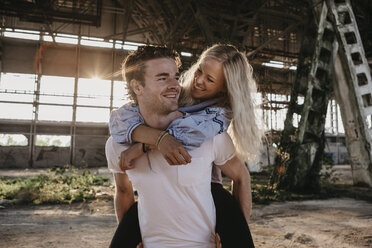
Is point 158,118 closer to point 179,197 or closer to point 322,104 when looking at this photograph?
point 179,197

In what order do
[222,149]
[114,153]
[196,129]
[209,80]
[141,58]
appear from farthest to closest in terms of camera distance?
1. [209,80]
2. [141,58]
3. [114,153]
4. [222,149]
5. [196,129]

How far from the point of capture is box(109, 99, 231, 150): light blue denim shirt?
1.38m

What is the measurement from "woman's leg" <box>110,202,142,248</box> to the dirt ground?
1.96 metres

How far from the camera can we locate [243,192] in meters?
1.64

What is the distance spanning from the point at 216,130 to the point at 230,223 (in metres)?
0.52

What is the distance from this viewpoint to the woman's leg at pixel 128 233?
1474 mm

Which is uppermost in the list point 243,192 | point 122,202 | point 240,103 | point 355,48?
point 355,48

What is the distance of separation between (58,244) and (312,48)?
672cm

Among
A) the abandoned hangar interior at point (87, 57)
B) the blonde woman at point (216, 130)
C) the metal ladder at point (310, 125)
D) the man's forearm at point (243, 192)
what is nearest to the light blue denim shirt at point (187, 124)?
the blonde woman at point (216, 130)

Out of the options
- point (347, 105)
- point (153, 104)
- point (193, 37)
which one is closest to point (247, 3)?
point (193, 37)

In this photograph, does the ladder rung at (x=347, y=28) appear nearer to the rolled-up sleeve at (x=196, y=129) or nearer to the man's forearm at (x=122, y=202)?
the rolled-up sleeve at (x=196, y=129)

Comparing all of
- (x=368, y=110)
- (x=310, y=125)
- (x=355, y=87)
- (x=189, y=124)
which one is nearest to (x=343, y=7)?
(x=355, y=87)

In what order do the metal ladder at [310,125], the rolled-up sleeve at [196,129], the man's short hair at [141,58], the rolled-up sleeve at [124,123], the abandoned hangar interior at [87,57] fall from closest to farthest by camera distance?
the rolled-up sleeve at [196,129] → the rolled-up sleeve at [124,123] → the man's short hair at [141,58] → the metal ladder at [310,125] → the abandoned hangar interior at [87,57]

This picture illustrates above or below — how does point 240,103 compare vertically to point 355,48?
below
